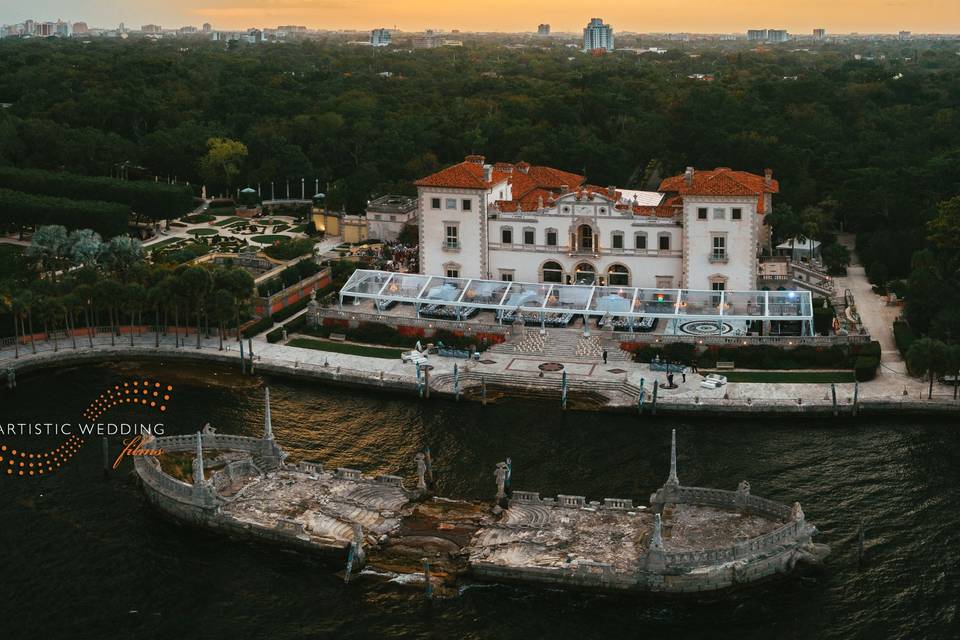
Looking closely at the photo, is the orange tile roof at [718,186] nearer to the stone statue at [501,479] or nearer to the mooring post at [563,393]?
the mooring post at [563,393]

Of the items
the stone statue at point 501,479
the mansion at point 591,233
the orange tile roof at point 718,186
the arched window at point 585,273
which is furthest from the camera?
the arched window at point 585,273

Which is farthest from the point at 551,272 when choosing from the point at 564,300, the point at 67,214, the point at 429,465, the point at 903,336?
the point at 67,214

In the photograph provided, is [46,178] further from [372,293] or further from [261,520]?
[261,520]

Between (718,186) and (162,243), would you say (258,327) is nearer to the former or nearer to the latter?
(162,243)

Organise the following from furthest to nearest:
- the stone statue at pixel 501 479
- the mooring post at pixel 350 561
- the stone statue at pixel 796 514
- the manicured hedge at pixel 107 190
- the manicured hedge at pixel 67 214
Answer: the manicured hedge at pixel 107 190
the manicured hedge at pixel 67 214
the stone statue at pixel 501 479
the stone statue at pixel 796 514
the mooring post at pixel 350 561

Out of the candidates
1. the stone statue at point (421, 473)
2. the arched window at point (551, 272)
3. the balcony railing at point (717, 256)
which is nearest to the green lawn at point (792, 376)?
the balcony railing at point (717, 256)

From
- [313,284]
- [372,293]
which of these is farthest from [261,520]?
[313,284]

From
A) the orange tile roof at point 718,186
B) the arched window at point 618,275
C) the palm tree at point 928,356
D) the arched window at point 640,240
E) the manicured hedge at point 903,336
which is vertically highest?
the orange tile roof at point 718,186
